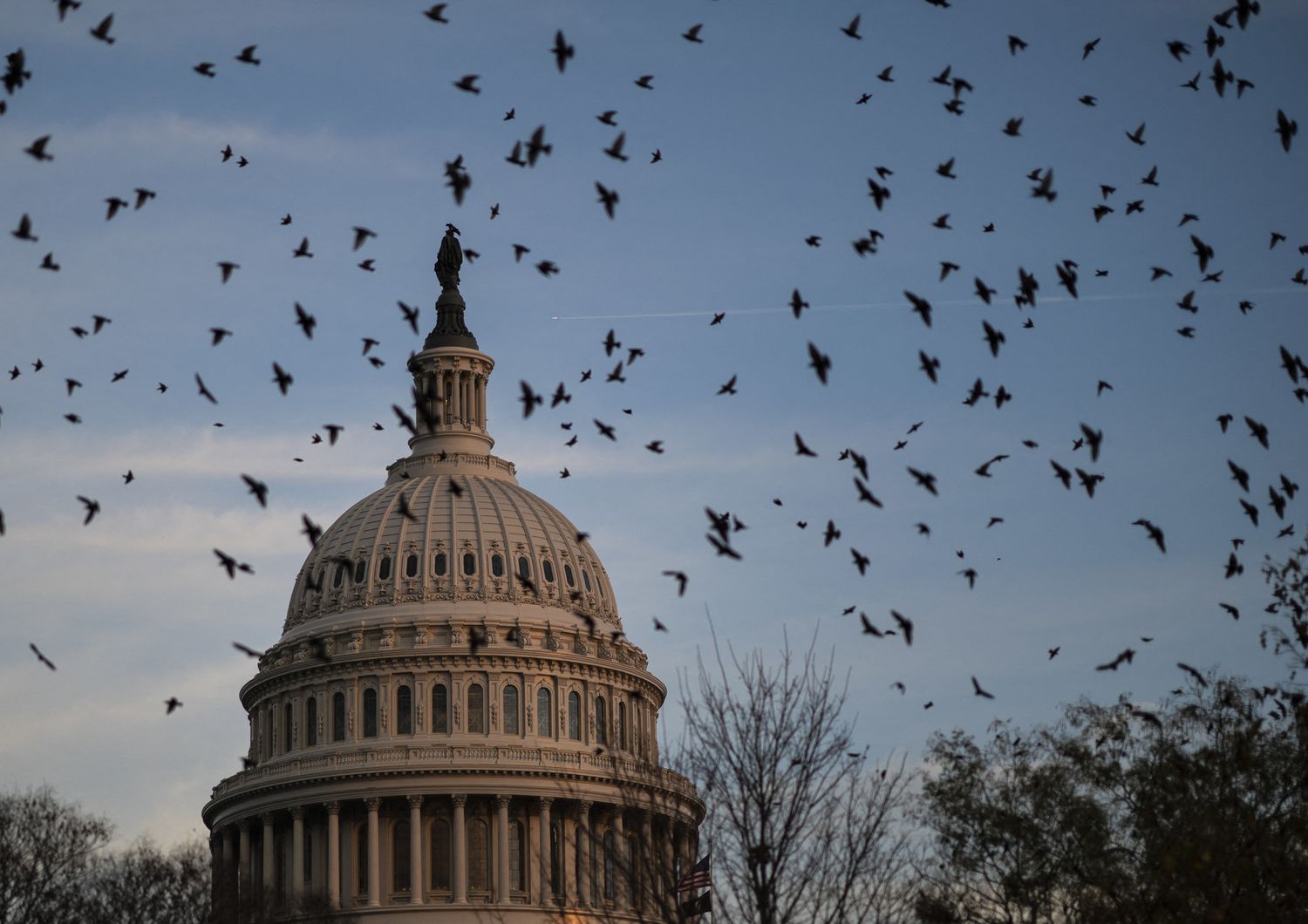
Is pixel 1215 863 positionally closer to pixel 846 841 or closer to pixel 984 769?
pixel 846 841

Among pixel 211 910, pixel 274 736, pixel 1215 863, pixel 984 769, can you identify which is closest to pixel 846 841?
pixel 1215 863

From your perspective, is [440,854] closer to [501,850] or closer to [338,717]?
[501,850]

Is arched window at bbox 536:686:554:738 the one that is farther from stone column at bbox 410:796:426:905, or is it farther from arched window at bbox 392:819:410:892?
arched window at bbox 392:819:410:892

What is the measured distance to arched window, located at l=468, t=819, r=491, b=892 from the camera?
13125cm

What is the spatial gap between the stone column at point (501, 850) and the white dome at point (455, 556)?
37.8 feet

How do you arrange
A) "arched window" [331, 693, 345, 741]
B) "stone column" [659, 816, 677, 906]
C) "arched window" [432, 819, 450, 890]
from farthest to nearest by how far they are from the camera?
"arched window" [331, 693, 345, 741], "arched window" [432, 819, 450, 890], "stone column" [659, 816, 677, 906]

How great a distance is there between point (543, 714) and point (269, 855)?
16974mm

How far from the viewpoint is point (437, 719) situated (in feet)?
444

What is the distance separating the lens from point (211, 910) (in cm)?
10319

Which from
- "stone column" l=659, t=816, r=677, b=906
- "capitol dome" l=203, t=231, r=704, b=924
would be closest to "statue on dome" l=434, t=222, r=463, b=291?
"capitol dome" l=203, t=231, r=704, b=924

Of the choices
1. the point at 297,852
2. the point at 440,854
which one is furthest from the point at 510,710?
the point at 297,852

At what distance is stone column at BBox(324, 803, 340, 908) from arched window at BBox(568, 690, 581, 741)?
45.5 feet

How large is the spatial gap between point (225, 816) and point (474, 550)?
20.5 m

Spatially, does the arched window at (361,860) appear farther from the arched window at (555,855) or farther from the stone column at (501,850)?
the arched window at (555,855)
